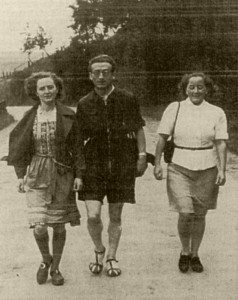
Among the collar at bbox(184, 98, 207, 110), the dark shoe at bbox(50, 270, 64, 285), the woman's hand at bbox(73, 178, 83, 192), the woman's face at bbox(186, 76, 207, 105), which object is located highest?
the woman's face at bbox(186, 76, 207, 105)

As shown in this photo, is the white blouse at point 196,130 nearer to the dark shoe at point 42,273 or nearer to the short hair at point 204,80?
the short hair at point 204,80

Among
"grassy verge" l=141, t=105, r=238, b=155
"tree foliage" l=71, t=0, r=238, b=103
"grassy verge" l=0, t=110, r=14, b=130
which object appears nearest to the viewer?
"grassy verge" l=141, t=105, r=238, b=155

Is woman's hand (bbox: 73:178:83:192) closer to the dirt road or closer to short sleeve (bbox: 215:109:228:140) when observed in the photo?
the dirt road

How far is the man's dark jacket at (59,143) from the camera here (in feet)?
13.9

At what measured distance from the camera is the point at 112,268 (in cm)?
443

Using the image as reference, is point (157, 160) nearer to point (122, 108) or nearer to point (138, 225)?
point (122, 108)

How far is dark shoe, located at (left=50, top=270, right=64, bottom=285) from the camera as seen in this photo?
13.8 feet

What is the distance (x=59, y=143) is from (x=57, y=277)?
89cm

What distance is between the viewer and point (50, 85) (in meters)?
4.26

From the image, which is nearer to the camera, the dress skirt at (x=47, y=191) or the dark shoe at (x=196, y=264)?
the dress skirt at (x=47, y=191)

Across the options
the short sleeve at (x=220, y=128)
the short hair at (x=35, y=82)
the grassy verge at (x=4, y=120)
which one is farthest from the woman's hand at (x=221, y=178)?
the grassy verge at (x=4, y=120)

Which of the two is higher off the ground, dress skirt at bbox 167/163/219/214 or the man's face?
the man's face

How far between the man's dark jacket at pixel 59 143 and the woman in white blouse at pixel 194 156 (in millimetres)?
599

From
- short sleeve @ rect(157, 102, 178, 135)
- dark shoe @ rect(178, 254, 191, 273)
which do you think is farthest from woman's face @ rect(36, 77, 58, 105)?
dark shoe @ rect(178, 254, 191, 273)
